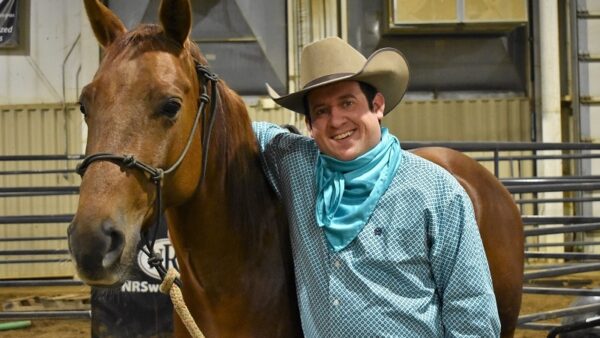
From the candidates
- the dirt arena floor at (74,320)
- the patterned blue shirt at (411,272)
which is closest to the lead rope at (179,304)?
the patterned blue shirt at (411,272)

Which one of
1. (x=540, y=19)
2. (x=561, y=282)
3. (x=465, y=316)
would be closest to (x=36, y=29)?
(x=540, y=19)

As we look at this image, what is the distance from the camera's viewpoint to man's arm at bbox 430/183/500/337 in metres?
2.00

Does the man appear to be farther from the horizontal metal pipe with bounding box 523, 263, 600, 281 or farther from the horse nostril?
the horizontal metal pipe with bounding box 523, 263, 600, 281

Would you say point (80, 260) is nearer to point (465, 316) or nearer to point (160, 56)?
point (160, 56)

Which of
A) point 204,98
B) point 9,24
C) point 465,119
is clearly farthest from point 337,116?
point 9,24

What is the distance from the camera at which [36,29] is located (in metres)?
12.2

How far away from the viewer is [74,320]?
7.93 meters

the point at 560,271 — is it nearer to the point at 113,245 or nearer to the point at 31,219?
the point at 31,219

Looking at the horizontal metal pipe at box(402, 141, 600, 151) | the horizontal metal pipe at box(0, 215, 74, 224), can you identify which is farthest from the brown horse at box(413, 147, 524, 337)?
the horizontal metal pipe at box(0, 215, 74, 224)

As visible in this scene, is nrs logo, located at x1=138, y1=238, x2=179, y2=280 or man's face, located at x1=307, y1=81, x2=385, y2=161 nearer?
man's face, located at x1=307, y1=81, x2=385, y2=161

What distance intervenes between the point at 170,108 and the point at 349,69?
0.54 meters

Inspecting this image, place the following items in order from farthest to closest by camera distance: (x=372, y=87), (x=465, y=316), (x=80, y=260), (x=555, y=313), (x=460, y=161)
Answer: (x=555, y=313) < (x=460, y=161) < (x=372, y=87) < (x=465, y=316) < (x=80, y=260)

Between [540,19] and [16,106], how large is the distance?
8.04 metres

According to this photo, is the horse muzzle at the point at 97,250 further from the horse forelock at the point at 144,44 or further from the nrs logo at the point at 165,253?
the nrs logo at the point at 165,253
